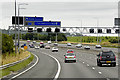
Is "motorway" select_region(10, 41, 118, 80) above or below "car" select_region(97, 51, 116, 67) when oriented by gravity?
below


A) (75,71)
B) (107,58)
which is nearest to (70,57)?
(107,58)

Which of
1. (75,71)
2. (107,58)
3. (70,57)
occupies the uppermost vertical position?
(107,58)

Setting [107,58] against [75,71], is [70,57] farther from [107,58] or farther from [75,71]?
[75,71]

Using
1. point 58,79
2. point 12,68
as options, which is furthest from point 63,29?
point 58,79

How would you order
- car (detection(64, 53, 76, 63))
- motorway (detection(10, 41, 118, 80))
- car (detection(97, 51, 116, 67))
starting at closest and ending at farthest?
motorway (detection(10, 41, 118, 80)), car (detection(97, 51, 116, 67)), car (detection(64, 53, 76, 63))

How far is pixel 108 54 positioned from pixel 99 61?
1.52 m

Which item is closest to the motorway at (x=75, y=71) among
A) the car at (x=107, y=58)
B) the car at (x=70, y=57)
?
the car at (x=107, y=58)

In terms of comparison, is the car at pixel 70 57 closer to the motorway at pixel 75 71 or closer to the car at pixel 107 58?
the motorway at pixel 75 71

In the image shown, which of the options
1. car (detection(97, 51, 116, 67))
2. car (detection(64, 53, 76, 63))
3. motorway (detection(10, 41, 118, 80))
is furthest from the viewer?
car (detection(64, 53, 76, 63))

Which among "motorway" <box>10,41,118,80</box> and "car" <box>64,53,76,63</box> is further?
"car" <box>64,53,76,63</box>

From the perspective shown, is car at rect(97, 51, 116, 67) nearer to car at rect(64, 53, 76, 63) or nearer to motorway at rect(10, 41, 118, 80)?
motorway at rect(10, 41, 118, 80)

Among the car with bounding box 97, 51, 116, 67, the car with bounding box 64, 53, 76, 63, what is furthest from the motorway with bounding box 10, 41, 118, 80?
the car with bounding box 64, 53, 76, 63

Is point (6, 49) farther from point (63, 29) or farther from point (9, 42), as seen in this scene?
point (63, 29)

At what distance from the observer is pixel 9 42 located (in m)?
60.5
